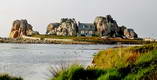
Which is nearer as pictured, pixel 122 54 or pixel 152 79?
pixel 152 79

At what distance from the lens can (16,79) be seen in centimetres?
1973

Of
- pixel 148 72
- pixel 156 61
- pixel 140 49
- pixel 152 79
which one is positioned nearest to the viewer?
pixel 152 79

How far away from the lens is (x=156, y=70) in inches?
668

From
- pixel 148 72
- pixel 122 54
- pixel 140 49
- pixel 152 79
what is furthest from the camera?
pixel 122 54

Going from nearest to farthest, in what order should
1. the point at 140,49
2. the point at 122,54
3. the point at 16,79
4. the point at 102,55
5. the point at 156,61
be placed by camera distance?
the point at 156,61 → the point at 16,79 → the point at 140,49 → the point at 122,54 → the point at 102,55

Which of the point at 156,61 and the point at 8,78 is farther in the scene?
the point at 8,78

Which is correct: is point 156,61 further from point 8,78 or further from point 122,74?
point 8,78

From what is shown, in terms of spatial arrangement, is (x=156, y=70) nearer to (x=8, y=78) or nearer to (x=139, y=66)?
(x=139, y=66)

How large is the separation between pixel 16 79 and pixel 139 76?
5.72m

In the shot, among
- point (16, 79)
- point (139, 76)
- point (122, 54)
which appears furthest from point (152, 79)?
point (122, 54)

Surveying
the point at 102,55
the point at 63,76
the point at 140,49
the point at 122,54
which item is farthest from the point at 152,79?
Answer: the point at 102,55

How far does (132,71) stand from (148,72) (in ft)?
2.25

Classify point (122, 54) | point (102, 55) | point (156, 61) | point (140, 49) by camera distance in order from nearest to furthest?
point (156, 61) → point (140, 49) → point (122, 54) → point (102, 55)

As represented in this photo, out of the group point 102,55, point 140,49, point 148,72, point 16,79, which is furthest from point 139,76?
point 102,55
